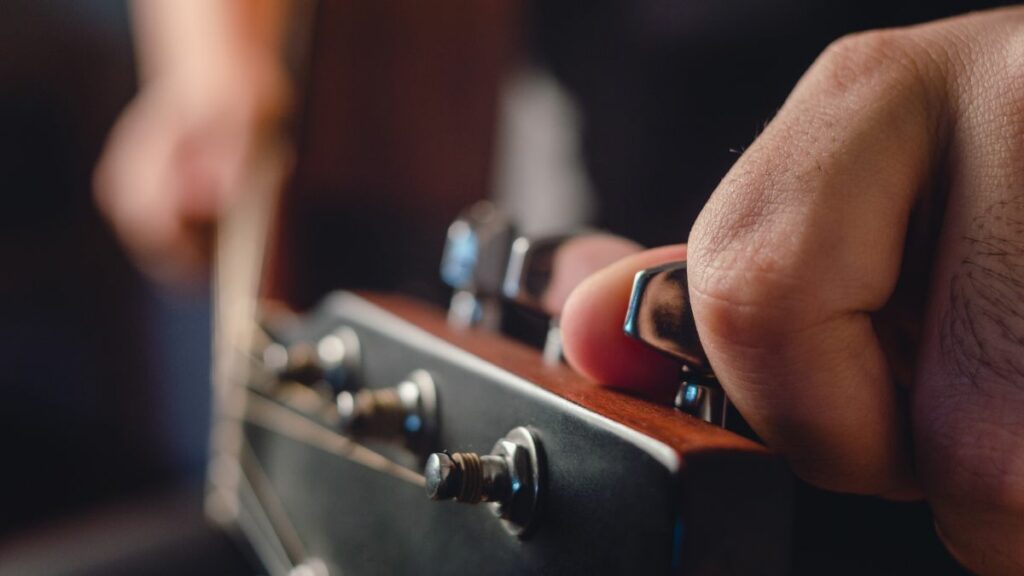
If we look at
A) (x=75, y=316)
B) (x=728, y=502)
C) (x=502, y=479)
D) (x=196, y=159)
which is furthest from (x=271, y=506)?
(x=75, y=316)

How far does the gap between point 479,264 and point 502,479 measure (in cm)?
25

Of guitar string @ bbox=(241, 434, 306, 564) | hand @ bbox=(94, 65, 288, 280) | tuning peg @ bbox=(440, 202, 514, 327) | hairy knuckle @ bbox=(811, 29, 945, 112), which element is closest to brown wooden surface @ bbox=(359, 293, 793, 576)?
hairy knuckle @ bbox=(811, 29, 945, 112)

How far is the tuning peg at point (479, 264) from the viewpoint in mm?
586

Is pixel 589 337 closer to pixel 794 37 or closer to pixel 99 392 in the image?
pixel 794 37

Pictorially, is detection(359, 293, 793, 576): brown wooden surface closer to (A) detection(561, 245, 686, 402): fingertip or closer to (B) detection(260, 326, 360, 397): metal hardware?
(A) detection(561, 245, 686, 402): fingertip

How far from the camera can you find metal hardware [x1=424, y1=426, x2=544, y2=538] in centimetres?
35

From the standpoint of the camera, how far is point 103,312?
2189 millimetres

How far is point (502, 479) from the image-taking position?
0.36 metres

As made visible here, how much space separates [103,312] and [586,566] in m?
2.16

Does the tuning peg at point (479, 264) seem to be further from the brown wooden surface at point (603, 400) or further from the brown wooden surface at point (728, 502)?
the brown wooden surface at point (728, 502)

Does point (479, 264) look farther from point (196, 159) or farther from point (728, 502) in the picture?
point (196, 159)

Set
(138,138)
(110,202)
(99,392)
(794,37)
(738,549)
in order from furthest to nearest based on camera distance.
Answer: (99,392), (110,202), (138,138), (794,37), (738,549)

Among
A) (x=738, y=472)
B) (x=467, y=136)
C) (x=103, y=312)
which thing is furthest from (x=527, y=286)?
(x=103, y=312)

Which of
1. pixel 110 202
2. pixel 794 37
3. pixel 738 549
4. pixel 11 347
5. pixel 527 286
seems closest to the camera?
pixel 738 549
